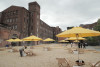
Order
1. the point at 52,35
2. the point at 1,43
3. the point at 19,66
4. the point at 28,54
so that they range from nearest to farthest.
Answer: the point at 19,66 < the point at 28,54 < the point at 1,43 < the point at 52,35

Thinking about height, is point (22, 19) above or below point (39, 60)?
above

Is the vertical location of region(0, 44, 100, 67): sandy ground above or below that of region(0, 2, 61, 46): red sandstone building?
below

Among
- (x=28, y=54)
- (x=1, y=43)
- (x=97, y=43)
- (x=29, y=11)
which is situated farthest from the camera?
(x=29, y=11)

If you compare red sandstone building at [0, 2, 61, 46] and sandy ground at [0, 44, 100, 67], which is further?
red sandstone building at [0, 2, 61, 46]

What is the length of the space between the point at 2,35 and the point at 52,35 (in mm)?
64329

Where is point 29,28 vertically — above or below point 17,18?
below

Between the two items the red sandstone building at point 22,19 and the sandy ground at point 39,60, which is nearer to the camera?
the sandy ground at point 39,60

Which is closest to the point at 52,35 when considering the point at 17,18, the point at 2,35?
the point at 17,18

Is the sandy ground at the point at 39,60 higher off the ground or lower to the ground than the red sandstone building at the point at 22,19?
lower

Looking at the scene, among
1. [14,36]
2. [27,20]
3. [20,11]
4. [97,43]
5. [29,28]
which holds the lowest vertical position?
[97,43]

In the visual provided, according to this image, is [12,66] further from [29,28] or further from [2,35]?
[29,28]

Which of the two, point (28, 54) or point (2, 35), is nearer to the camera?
point (28, 54)

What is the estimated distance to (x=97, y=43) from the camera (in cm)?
3897

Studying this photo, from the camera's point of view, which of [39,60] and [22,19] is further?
[22,19]
